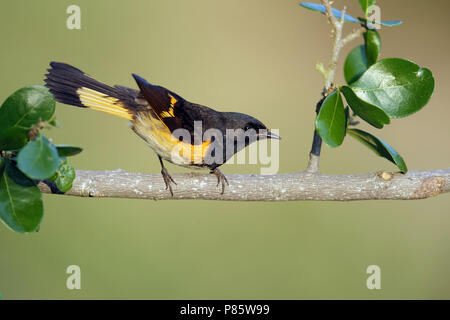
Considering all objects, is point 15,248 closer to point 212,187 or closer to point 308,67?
point 212,187

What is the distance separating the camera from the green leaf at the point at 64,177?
1.08 meters

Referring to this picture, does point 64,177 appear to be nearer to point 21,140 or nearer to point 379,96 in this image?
point 21,140

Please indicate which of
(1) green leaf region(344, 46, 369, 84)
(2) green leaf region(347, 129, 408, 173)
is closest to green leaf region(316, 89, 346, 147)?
(2) green leaf region(347, 129, 408, 173)

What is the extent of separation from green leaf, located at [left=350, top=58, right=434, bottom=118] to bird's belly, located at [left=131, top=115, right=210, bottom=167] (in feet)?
2.65

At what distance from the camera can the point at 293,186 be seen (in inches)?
63.2

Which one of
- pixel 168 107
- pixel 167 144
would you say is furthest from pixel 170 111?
pixel 167 144

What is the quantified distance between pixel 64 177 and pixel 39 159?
0.81 ft

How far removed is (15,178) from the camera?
1011 mm

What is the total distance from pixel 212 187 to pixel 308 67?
3.04 meters

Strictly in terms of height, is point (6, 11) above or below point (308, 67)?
above

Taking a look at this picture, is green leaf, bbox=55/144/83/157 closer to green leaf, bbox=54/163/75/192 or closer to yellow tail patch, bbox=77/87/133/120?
green leaf, bbox=54/163/75/192

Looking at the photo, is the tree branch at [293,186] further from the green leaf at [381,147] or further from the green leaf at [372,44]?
the green leaf at [372,44]

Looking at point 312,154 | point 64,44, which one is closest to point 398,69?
point 312,154

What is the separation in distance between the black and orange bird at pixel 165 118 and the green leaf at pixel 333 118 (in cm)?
70
